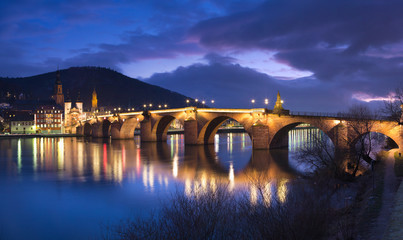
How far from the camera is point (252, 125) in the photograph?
43.7m

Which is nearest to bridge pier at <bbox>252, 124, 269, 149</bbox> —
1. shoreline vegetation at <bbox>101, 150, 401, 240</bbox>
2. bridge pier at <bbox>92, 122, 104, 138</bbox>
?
shoreline vegetation at <bbox>101, 150, 401, 240</bbox>

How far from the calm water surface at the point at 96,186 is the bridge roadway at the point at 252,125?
3.88 metres

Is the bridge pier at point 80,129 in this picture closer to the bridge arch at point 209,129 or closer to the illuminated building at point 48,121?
the illuminated building at point 48,121

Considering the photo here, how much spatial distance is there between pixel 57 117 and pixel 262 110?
340ft

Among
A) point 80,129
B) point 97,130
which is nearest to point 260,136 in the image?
point 97,130

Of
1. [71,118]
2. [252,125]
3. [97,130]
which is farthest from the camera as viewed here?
[71,118]

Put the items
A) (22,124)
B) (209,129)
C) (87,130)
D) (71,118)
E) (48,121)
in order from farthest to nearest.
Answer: (71,118) → (48,121) → (22,124) → (87,130) → (209,129)

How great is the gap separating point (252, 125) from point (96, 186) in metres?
24.1

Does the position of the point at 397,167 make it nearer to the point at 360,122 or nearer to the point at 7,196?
the point at 360,122

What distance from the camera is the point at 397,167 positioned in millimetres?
22547

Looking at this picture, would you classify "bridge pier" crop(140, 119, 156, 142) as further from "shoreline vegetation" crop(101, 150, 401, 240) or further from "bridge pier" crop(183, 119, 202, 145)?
"shoreline vegetation" crop(101, 150, 401, 240)

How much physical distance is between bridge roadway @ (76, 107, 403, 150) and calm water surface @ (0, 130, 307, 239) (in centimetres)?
388

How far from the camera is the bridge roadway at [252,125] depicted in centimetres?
3095

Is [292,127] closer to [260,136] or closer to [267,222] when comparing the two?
[260,136]
